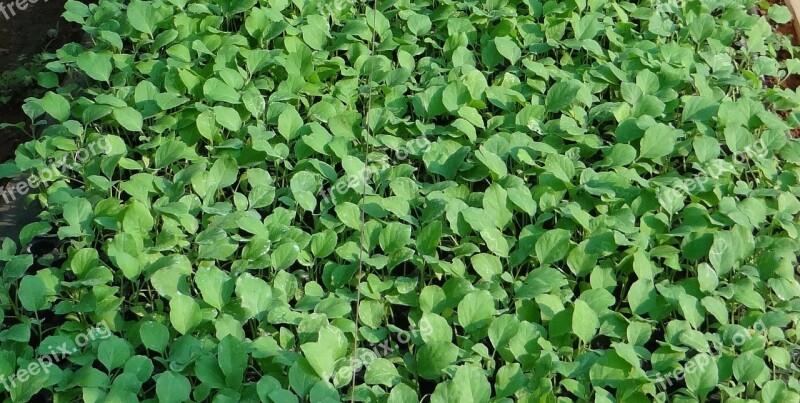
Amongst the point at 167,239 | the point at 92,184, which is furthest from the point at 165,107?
the point at 167,239

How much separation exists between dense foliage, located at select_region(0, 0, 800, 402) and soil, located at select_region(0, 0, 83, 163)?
1.86ft

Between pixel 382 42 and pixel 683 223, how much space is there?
136cm

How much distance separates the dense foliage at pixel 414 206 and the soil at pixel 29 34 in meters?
0.57

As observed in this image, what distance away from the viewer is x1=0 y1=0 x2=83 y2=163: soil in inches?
169

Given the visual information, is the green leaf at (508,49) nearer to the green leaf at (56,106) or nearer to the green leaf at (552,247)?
the green leaf at (552,247)

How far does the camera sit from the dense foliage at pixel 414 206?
2.46 m

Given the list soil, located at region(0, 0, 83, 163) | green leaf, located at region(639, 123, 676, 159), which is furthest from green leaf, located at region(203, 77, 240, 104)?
green leaf, located at region(639, 123, 676, 159)

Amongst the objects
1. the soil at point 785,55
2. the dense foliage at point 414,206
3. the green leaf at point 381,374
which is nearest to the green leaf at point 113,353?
the dense foliage at point 414,206

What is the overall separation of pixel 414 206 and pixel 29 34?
249cm

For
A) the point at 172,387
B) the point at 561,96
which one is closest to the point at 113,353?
the point at 172,387

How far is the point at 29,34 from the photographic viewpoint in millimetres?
4512

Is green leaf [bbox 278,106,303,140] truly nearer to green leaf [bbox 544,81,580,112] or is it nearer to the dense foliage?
the dense foliage

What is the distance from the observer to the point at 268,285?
8.67 ft

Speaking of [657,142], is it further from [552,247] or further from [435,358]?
[435,358]
